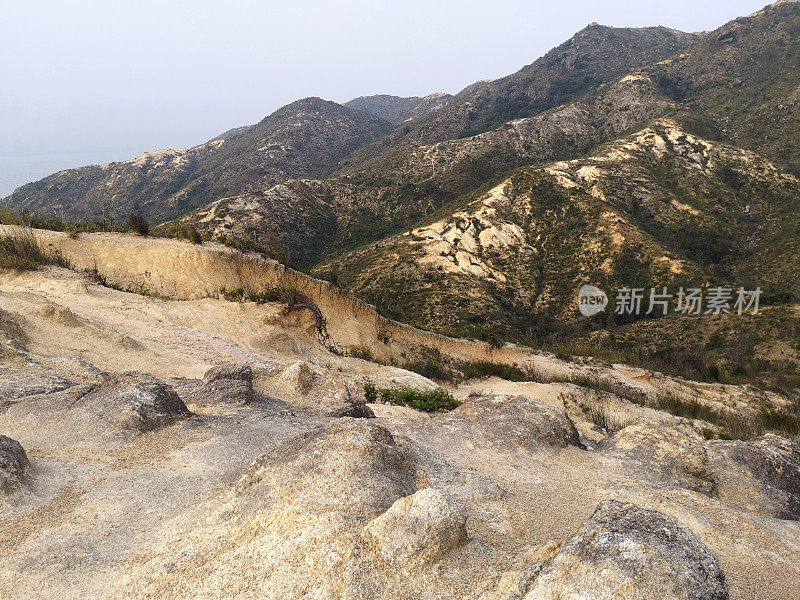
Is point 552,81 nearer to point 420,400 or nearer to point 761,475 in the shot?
point 420,400

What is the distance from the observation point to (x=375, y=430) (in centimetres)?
500

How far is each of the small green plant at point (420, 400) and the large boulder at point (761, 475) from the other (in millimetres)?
5250

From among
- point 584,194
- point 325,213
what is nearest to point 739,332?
point 584,194

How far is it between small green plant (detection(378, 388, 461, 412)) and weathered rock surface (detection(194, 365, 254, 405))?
370cm

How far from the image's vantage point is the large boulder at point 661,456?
18.8 feet

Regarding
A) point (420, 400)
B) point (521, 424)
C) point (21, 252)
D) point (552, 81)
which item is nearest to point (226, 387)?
point (420, 400)

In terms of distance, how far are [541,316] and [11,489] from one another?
41847 mm

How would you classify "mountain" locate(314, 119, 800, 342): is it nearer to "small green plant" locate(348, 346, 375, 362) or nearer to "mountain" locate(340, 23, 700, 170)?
"small green plant" locate(348, 346, 375, 362)

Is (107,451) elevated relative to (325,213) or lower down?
lower down

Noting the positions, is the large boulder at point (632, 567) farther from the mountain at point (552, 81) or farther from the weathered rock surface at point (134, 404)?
the mountain at point (552, 81)

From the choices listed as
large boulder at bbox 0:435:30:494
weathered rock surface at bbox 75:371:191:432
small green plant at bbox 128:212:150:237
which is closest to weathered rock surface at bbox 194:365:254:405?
weathered rock surface at bbox 75:371:191:432

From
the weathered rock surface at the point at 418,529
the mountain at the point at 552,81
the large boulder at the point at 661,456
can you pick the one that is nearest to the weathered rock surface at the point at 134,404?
the weathered rock surface at the point at 418,529

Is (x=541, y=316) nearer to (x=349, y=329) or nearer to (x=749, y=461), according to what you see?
(x=349, y=329)

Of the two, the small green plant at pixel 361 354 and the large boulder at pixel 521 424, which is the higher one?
the large boulder at pixel 521 424
